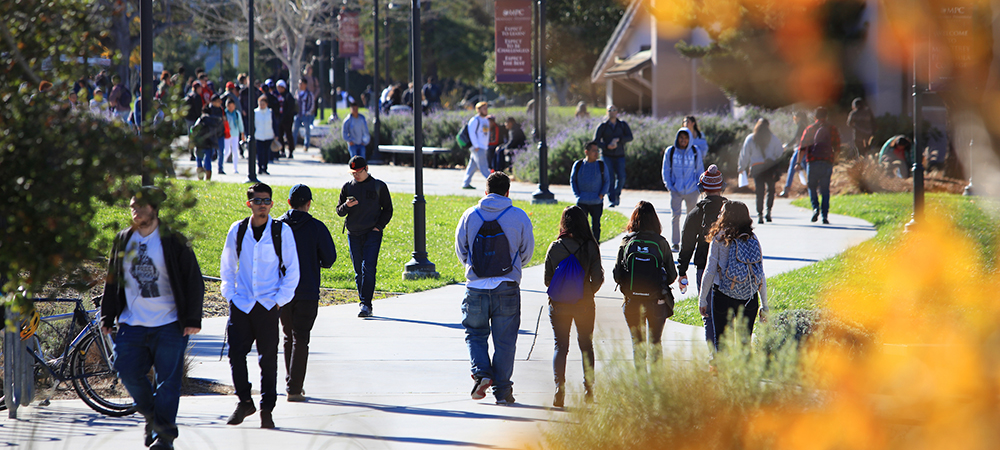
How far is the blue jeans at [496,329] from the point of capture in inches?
286

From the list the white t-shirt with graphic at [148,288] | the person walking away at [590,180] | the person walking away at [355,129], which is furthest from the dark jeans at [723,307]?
the person walking away at [355,129]

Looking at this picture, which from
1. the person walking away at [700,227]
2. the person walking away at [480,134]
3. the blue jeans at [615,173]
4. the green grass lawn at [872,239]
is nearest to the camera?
the person walking away at [700,227]

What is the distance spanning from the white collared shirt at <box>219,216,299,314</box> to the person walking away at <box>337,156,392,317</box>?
126 inches

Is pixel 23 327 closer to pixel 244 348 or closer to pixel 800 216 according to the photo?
pixel 244 348

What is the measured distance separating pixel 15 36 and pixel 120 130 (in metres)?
0.65

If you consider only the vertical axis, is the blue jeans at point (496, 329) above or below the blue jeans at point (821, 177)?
below

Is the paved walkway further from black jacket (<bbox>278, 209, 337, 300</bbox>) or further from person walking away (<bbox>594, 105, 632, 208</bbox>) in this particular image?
person walking away (<bbox>594, 105, 632, 208</bbox>)

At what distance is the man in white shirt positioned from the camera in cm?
663

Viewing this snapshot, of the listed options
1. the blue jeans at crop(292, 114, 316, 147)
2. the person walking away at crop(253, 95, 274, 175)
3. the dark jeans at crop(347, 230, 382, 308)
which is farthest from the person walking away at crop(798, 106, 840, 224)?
the blue jeans at crop(292, 114, 316, 147)

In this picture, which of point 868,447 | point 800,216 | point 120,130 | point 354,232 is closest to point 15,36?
point 120,130

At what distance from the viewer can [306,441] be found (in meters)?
6.14

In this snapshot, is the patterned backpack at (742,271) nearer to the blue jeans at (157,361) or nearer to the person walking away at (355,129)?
the blue jeans at (157,361)

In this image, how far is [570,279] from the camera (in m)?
7.25

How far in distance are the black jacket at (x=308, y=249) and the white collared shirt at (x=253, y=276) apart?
57cm
